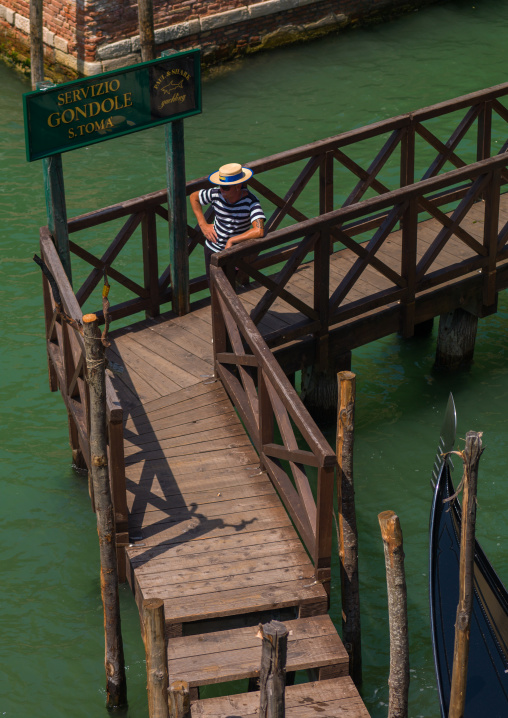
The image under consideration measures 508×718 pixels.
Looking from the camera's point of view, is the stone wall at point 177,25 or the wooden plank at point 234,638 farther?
the stone wall at point 177,25

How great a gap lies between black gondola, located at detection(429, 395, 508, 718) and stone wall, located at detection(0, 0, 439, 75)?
36.4 ft

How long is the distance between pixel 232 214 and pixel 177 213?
57 centimetres

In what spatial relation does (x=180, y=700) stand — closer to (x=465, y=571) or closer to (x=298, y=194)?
(x=465, y=571)

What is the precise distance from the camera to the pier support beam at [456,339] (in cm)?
1004

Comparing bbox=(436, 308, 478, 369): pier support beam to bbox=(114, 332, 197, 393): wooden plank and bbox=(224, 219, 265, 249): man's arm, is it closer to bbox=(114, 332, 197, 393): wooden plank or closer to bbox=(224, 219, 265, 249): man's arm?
bbox=(224, 219, 265, 249): man's arm

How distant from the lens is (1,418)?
1009 cm

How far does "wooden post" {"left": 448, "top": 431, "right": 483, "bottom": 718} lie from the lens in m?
5.18

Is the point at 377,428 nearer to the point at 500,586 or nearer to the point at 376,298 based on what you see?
the point at 376,298

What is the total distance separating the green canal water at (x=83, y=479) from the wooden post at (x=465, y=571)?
152cm

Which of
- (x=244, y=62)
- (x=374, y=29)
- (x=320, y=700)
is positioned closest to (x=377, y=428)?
(x=320, y=700)

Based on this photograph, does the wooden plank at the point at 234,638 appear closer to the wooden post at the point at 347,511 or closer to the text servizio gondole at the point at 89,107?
the wooden post at the point at 347,511

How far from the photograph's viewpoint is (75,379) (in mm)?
7598

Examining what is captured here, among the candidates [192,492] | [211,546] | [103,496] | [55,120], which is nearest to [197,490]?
[192,492]

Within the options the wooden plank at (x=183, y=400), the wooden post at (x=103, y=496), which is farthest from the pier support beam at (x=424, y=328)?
the wooden post at (x=103, y=496)
